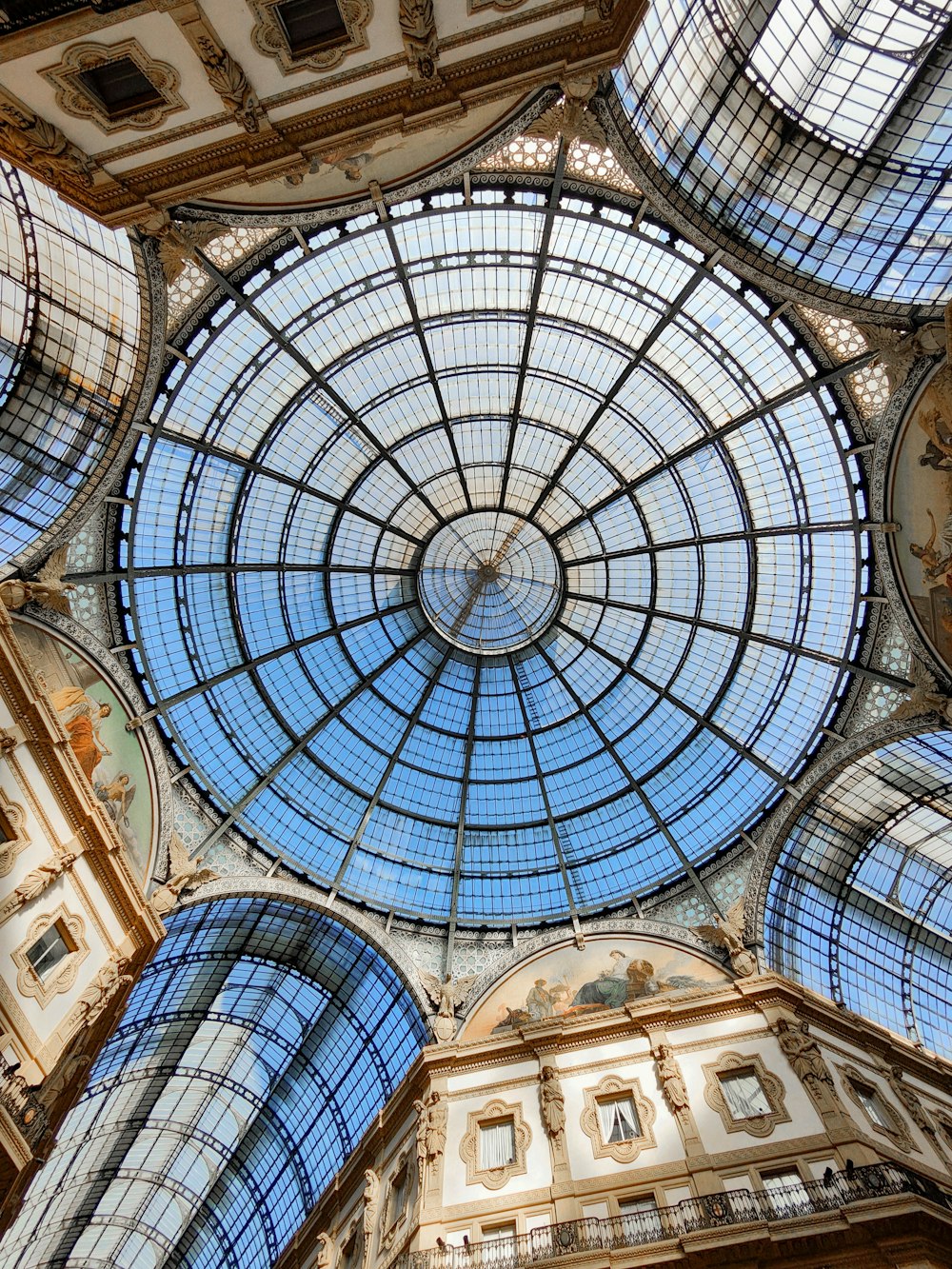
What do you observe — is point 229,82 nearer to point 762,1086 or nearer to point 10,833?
point 10,833

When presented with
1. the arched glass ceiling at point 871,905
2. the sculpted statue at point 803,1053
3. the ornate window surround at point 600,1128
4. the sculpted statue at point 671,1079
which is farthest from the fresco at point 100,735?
the arched glass ceiling at point 871,905

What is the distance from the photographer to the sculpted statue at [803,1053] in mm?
21930

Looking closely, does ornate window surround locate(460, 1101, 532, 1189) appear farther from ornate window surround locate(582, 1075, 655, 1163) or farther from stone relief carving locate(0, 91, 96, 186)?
stone relief carving locate(0, 91, 96, 186)

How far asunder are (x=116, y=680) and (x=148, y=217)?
583 inches

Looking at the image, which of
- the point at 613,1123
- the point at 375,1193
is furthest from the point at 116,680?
the point at 613,1123

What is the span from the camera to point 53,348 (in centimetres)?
2064

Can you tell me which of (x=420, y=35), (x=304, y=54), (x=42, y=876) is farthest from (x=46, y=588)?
(x=420, y=35)

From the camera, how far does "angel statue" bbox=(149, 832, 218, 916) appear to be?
25734 mm

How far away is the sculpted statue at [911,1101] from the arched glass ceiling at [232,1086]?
47.2 feet

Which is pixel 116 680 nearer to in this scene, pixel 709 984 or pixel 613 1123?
pixel 613 1123

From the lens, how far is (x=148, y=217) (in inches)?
621

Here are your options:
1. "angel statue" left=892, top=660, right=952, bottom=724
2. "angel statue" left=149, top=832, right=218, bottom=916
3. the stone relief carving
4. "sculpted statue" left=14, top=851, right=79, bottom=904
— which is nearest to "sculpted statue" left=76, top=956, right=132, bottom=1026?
"angel statue" left=149, top=832, right=218, bottom=916

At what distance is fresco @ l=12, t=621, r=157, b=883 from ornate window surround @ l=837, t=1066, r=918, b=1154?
68.5 feet

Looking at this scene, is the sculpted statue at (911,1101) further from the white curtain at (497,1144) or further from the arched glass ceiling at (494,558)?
the white curtain at (497,1144)
